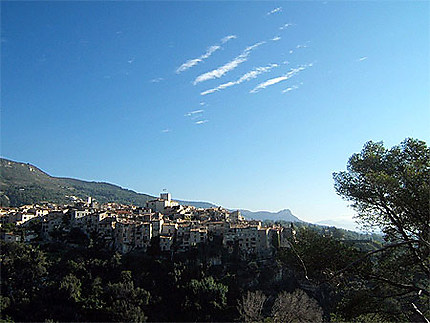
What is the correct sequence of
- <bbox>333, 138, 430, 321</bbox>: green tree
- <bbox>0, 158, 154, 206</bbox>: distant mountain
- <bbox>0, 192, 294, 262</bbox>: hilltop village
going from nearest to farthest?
1. <bbox>333, 138, 430, 321</bbox>: green tree
2. <bbox>0, 192, 294, 262</bbox>: hilltop village
3. <bbox>0, 158, 154, 206</bbox>: distant mountain

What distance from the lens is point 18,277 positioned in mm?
29531

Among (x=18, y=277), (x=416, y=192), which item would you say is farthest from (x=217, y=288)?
(x=416, y=192)

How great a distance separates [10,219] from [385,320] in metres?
47.7

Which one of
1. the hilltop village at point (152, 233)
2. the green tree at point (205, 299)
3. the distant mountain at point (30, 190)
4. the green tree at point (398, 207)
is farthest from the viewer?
the distant mountain at point (30, 190)

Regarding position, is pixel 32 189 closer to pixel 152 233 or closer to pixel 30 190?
pixel 30 190

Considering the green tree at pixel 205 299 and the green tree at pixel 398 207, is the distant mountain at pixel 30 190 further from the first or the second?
the green tree at pixel 398 207

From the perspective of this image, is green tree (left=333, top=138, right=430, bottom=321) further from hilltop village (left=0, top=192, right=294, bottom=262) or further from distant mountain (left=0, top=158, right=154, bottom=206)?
distant mountain (left=0, top=158, right=154, bottom=206)

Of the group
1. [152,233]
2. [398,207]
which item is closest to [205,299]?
[152,233]

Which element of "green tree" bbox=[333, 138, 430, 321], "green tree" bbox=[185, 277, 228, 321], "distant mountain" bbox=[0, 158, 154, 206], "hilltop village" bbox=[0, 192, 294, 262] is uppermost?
"distant mountain" bbox=[0, 158, 154, 206]

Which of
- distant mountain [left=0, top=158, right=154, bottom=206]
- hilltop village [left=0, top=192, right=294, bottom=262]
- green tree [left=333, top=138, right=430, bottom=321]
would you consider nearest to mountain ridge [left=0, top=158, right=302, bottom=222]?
distant mountain [left=0, top=158, right=154, bottom=206]

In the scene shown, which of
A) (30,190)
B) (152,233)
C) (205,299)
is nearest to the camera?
(205,299)

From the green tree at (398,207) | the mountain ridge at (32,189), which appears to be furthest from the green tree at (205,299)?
the mountain ridge at (32,189)

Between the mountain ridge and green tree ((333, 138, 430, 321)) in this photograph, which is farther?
the mountain ridge

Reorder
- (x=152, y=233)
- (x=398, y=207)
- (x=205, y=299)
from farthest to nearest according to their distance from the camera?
(x=152, y=233)
(x=205, y=299)
(x=398, y=207)
